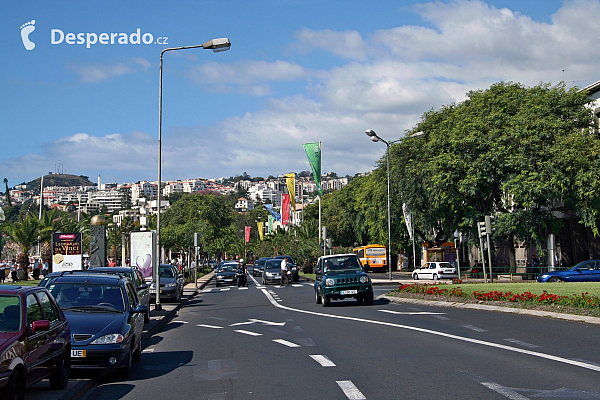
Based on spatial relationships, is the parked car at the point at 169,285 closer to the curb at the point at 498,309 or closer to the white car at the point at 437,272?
the curb at the point at 498,309

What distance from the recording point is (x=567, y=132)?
1644 inches

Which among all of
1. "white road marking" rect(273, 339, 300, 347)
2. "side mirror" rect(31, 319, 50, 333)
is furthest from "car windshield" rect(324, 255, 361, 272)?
"side mirror" rect(31, 319, 50, 333)

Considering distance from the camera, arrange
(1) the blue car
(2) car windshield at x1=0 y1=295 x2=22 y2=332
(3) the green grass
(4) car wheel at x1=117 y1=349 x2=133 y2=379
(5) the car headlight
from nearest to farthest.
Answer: (2) car windshield at x1=0 y1=295 x2=22 y2=332 → (5) the car headlight → (4) car wheel at x1=117 y1=349 x2=133 y2=379 → (3) the green grass → (1) the blue car

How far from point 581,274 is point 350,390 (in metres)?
28.6

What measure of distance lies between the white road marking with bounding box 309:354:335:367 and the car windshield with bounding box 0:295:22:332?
4.77m

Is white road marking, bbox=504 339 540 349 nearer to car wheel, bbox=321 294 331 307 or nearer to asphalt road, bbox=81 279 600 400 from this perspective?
asphalt road, bbox=81 279 600 400

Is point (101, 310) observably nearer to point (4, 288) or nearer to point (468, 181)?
point (4, 288)

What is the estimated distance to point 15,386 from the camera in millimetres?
6961

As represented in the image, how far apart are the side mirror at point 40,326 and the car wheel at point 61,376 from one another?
2.81ft

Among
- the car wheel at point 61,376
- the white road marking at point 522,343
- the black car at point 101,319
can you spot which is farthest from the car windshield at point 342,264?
the car wheel at point 61,376

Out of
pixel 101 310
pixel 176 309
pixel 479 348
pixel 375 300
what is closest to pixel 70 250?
pixel 176 309

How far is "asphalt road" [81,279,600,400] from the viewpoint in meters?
8.38

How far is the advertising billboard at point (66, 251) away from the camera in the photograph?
99.7 feet

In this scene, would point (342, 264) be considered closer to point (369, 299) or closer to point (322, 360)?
point (369, 299)
